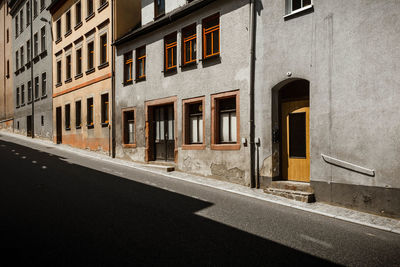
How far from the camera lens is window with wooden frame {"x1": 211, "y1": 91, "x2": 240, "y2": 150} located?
10719 mm

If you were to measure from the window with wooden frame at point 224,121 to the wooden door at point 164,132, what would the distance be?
2.89m

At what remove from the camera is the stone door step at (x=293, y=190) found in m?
8.02

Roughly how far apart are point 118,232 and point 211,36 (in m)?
8.27

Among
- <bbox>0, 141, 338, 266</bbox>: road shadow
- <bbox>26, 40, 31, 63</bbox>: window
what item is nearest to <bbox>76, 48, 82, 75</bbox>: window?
<bbox>26, 40, 31, 63</bbox>: window

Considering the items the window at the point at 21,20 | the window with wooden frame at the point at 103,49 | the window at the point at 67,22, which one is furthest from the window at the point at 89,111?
the window at the point at 21,20

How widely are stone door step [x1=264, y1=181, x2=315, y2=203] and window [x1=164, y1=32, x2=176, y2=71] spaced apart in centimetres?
664

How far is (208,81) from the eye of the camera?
11375 mm

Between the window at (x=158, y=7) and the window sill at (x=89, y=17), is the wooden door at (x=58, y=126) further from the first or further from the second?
the window at (x=158, y=7)

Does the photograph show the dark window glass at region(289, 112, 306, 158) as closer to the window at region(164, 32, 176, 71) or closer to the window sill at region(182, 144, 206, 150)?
the window sill at region(182, 144, 206, 150)

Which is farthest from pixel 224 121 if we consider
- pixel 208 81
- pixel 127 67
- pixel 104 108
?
pixel 104 108

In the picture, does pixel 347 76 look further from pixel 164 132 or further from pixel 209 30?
pixel 164 132

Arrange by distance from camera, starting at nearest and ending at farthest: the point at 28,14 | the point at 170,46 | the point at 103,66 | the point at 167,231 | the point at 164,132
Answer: the point at 167,231 → the point at 170,46 → the point at 164,132 → the point at 103,66 → the point at 28,14

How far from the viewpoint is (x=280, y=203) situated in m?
7.80

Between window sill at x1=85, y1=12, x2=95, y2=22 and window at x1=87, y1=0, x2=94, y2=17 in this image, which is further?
window at x1=87, y1=0, x2=94, y2=17
